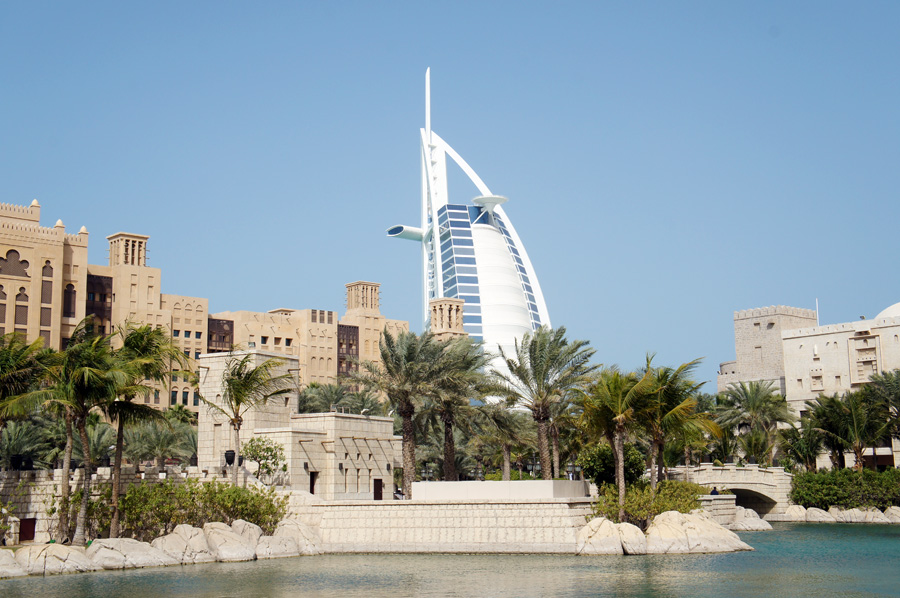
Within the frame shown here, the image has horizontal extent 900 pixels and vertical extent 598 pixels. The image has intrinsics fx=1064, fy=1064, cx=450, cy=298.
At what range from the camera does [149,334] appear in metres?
31.5

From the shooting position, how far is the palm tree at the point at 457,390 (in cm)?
3672

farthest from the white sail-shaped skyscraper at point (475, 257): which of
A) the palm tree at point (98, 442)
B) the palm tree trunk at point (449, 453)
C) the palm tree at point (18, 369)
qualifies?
the palm tree at point (18, 369)

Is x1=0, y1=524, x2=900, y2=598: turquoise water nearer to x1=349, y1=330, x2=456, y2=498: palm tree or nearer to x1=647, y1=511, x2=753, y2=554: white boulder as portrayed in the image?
x1=647, y1=511, x2=753, y2=554: white boulder

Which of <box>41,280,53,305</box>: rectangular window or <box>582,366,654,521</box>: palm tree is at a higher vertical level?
<box>41,280,53,305</box>: rectangular window

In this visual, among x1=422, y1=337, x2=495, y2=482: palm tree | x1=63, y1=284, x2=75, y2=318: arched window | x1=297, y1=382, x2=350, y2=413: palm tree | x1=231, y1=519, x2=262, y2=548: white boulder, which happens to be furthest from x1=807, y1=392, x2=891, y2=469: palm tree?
x1=63, y1=284, x2=75, y2=318: arched window

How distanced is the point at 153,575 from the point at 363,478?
11660 millimetres

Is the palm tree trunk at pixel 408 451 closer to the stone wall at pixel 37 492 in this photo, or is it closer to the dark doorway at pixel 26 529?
the stone wall at pixel 37 492

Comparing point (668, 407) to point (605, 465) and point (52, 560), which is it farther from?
point (52, 560)

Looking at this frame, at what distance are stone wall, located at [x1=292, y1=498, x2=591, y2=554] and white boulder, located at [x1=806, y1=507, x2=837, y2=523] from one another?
2217 centimetres

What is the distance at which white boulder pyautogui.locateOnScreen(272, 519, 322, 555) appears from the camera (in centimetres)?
3244

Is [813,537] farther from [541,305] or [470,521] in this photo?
[541,305]

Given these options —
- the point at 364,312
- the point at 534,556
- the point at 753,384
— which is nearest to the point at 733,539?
the point at 534,556

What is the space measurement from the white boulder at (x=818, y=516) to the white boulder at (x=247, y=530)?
2927 cm

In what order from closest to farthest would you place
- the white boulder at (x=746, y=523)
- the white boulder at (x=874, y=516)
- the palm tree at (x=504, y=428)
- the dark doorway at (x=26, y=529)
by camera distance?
the dark doorway at (x=26, y=529), the palm tree at (x=504, y=428), the white boulder at (x=746, y=523), the white boulder at (x=874, y=516)
